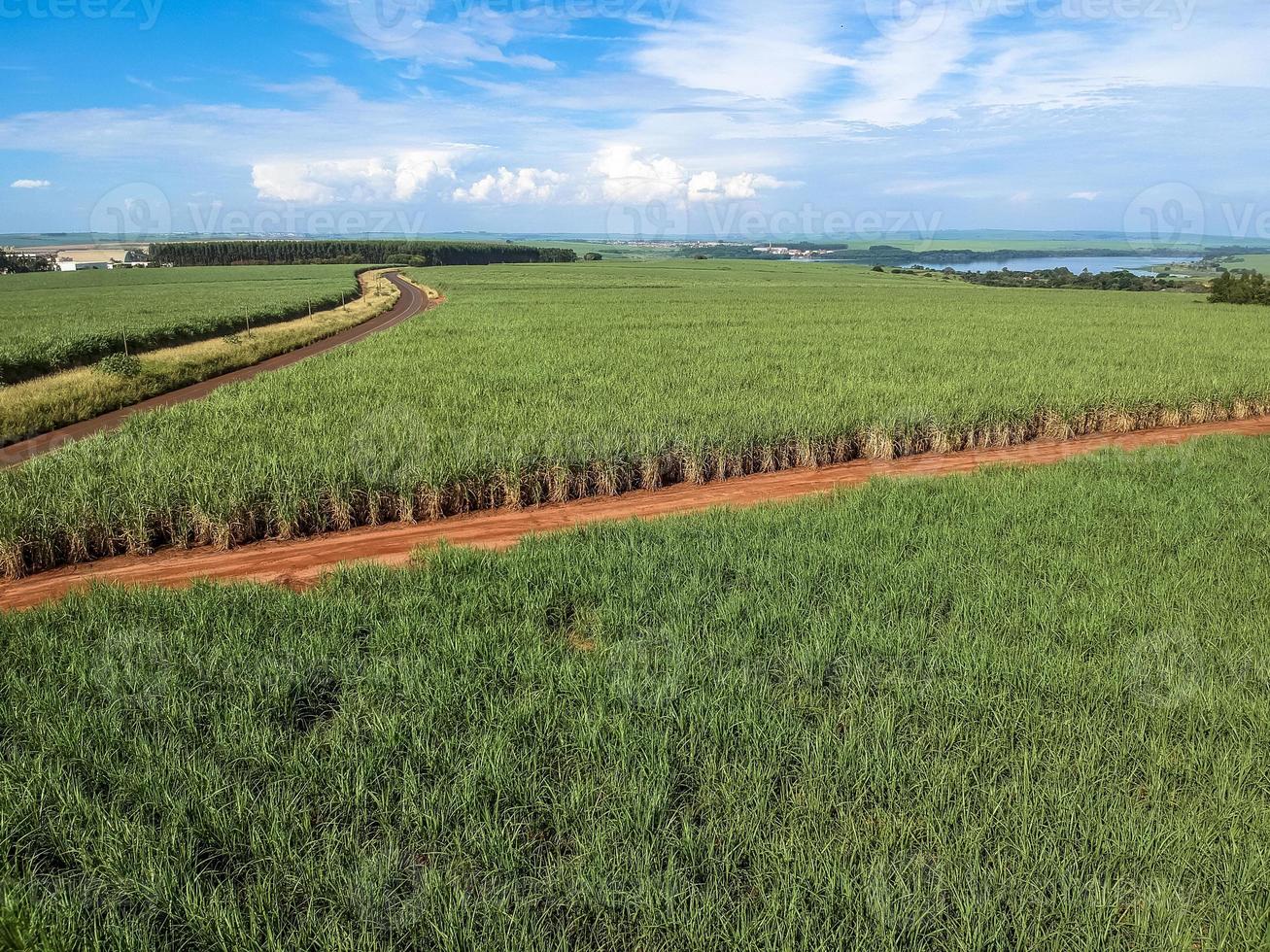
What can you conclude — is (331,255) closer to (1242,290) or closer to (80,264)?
(80,264)

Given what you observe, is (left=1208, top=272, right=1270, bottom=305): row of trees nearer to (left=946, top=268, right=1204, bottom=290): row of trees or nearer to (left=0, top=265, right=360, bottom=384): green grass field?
(left=946, top=268, right=1204, bottom=290): row of trees

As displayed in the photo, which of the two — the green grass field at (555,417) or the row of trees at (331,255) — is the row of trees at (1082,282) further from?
the row of trees at (331,255)

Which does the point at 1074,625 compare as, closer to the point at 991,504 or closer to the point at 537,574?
the point at 991,504

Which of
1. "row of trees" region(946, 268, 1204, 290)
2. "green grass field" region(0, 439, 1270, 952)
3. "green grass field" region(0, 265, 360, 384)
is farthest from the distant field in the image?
"green grass field" region(0, 439, 1270, 952)

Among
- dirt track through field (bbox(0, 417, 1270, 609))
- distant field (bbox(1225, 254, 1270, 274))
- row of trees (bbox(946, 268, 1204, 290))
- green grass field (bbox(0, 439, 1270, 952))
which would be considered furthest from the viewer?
distant field (bbox(1225, 254, 1270, 274))

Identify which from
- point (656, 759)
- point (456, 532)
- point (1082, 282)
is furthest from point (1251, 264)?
point (656, 759)

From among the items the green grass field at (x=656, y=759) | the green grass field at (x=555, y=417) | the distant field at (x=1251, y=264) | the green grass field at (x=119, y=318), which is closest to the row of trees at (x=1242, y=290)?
the green grass field at (x=555, y=417)
